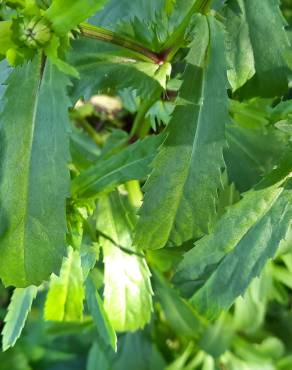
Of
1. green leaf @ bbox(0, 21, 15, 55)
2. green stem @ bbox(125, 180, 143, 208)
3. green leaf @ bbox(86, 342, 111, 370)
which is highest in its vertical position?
green leaf @ bbox(0, 21, 15, 55)

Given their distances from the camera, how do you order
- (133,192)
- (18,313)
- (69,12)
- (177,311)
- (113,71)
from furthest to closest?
(177,311)
(133,192)
(18,313)
(113,71)
(69,12)

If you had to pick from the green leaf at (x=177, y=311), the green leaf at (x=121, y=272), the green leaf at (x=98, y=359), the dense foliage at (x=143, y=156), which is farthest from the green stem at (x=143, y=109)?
the green leaf at (x=98, y=359)

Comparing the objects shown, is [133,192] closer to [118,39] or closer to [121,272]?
[121,272]

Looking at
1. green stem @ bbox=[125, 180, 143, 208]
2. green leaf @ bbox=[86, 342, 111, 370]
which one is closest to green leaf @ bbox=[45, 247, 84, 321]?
green stem @ bbox=[125, 180, 143, 208]

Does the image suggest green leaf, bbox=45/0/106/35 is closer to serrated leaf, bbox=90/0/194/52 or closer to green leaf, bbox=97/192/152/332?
serrated leaf, bbox=90/0/194/52

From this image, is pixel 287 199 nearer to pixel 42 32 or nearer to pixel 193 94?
pixel 193 94

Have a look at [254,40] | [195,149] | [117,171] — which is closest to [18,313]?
[117,171]

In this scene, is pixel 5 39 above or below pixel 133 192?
above
